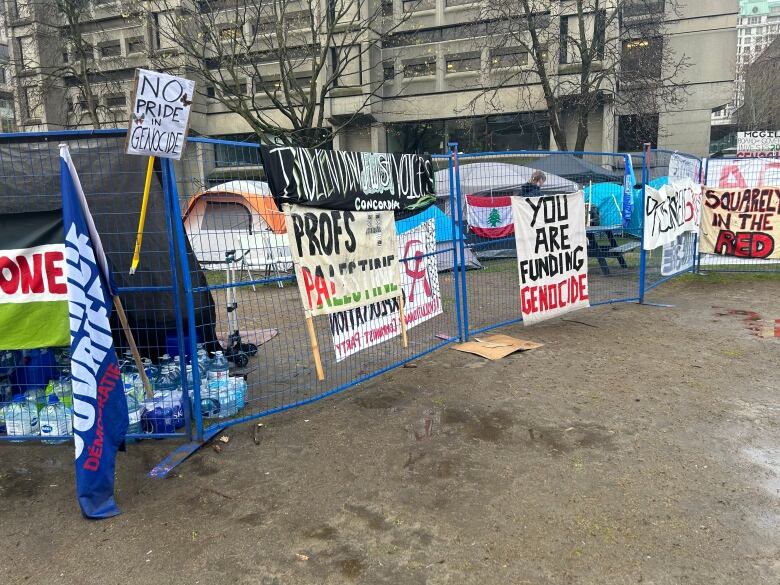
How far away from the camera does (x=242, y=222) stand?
14.1 feet

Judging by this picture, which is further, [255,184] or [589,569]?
[255,184]

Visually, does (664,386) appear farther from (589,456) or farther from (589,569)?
(589,569)

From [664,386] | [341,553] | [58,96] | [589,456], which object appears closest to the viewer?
[341,553]

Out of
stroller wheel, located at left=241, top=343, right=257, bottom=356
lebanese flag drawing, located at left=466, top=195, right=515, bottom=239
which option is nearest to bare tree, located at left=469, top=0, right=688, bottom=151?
lebanese flag drawing, located at left=466, top=195, right=515, bottom=239

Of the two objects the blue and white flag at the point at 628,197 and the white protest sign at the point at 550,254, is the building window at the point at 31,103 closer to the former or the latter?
the blue and white flag at the point at 628,197

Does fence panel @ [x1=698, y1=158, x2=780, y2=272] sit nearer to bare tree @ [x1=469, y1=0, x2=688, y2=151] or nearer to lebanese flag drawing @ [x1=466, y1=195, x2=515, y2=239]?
lebanese flag drawing @ [x1=466, y1=195, x2=515, y2=239]

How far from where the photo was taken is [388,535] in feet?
9.50

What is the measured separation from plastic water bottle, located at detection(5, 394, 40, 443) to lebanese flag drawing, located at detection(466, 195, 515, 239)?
6.69m

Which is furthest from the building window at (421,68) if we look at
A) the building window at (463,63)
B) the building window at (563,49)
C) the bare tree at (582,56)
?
the building window at (563,49)

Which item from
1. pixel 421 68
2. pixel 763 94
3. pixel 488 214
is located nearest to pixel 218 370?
pixel 488 214

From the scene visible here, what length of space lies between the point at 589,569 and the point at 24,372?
4450mm

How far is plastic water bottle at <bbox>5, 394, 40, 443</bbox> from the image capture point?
419 centimetres

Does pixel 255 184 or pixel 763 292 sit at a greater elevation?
pixel 255 184

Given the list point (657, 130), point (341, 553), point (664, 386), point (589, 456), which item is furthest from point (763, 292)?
point (657, 130)
